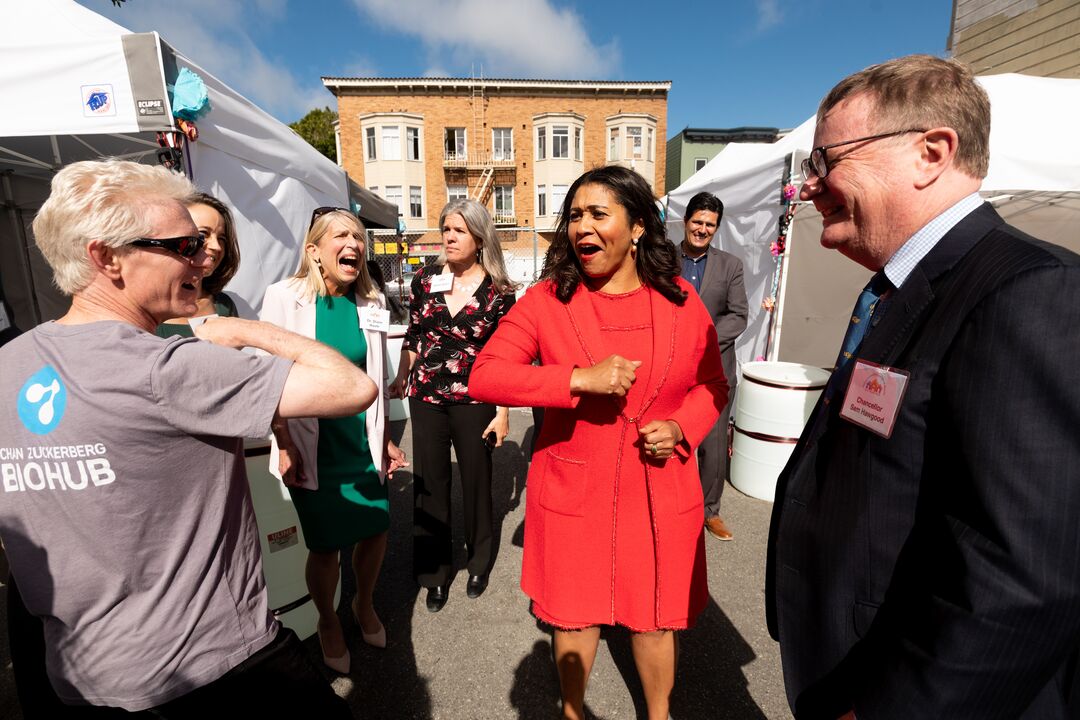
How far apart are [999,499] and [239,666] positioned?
60.5 inches

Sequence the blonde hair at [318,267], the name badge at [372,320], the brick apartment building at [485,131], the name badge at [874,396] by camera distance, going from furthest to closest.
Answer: the brick apartment building at [485,131]
the name badge at [372,320]
the blonde hair at [318,267]
the name badge at [874,396]

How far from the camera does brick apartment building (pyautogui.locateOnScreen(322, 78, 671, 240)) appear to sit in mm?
28047

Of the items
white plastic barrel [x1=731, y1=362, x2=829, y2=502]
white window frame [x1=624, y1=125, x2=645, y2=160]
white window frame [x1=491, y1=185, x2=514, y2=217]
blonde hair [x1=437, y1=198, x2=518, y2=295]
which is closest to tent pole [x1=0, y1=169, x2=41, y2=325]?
blonde hair [x1=437, y1=198, x2=518, y2=295]

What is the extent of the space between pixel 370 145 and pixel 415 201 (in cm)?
379

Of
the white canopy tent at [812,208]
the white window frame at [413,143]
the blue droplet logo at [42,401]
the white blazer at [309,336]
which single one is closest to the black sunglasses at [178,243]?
the blue droplet logo at [42,401]

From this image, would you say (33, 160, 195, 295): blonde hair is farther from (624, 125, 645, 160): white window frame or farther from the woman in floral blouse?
(624, 125, 645, 160): white window frame

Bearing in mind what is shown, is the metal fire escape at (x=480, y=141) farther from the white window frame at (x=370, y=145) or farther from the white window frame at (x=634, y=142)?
the white window frame at (x=634, y=142)

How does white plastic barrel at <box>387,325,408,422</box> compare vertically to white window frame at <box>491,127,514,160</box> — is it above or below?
below

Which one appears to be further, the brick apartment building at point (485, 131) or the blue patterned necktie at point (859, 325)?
the brick apartment building at point (485, 131)

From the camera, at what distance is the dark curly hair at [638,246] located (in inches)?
70.5

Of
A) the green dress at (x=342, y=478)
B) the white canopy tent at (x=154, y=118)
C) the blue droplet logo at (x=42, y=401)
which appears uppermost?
the white canopy tent at (x=154, y=118)

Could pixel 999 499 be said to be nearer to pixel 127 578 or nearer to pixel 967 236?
pixel 967 236

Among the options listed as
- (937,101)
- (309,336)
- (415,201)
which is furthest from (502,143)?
(937,101)

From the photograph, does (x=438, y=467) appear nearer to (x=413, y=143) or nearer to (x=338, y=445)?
(x=338, y=445)
